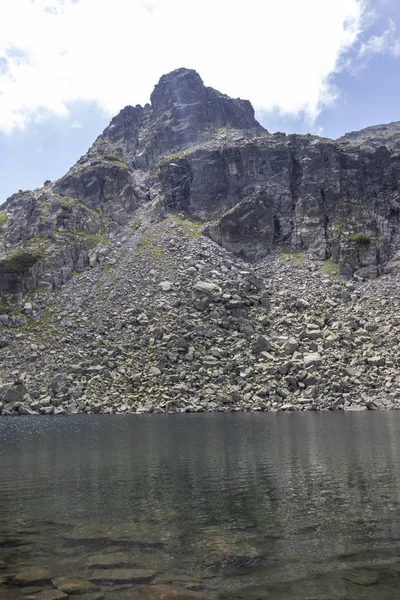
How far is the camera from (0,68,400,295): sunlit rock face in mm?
132625

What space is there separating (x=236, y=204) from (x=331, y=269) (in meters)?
41.6

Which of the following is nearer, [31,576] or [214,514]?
[31,576]

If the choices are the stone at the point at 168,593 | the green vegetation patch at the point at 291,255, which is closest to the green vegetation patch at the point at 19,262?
the green vegetation patch at the point at 291,255

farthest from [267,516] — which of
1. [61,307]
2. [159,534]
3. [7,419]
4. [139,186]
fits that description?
[139,186]

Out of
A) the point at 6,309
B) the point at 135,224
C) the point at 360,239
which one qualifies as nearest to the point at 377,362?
the point at 360,239

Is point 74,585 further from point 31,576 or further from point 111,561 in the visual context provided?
point 111,561

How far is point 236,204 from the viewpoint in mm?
156625

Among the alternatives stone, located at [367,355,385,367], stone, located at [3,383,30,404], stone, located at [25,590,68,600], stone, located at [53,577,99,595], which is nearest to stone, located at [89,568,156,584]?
stone, located at [53,577,99,595]

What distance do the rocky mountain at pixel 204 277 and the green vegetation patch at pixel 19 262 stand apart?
57 cm

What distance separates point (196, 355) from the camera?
311ft

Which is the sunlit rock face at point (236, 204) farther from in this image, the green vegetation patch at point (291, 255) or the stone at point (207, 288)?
the stone at point (207, 288)

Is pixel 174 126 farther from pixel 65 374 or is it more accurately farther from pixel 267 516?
pixel 267 516

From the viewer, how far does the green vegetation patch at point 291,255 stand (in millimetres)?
137000

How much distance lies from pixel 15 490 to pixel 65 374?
63.7m
